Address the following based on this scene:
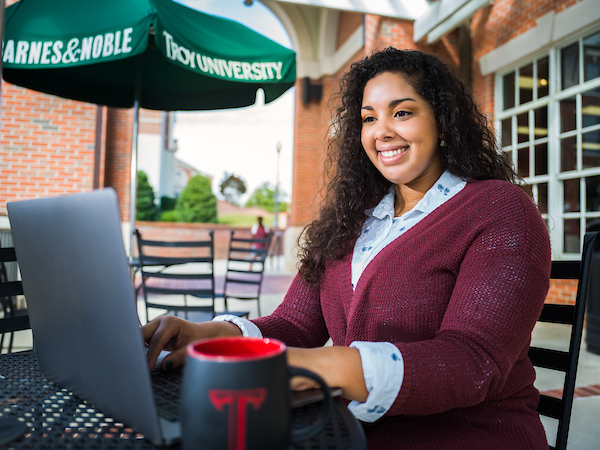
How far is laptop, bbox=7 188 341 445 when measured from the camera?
48 cm

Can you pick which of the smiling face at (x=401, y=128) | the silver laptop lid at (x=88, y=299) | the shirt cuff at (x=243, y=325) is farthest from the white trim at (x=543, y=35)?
the silver laptop lid at (x=88, y=299)

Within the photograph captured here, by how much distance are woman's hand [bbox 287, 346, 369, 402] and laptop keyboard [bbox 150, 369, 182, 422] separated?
0.17 meters

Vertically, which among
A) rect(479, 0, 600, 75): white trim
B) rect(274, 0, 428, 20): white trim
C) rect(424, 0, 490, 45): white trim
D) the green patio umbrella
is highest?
rect(274, 0, 428, 20): white trim

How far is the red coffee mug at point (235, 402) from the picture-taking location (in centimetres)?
42

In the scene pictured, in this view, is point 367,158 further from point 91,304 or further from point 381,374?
point 91,304

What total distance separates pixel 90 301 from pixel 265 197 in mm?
35858

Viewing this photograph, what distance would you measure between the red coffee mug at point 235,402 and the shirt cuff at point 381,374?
0.26m

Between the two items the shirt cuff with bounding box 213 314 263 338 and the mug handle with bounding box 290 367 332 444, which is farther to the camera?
the shirt cuff with bounding box 213 314 263 338

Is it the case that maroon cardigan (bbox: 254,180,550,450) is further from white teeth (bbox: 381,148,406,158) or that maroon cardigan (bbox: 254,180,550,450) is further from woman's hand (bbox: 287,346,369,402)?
white teeth (bbox: 381,148,406,158)

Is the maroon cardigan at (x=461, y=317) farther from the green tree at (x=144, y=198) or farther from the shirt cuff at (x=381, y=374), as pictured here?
the green tree at (x=144, y=198)

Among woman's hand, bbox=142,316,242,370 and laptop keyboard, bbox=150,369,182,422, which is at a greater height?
woman's hand, bbox=142,316,242,370

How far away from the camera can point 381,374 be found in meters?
0.67

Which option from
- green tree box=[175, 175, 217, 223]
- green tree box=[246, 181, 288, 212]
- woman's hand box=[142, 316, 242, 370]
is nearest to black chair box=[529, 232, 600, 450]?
woman's hand box=[142, 316, 242, 370]

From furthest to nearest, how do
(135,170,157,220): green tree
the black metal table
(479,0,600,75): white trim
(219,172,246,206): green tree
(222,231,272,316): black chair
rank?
(219,172,246,206): green tree, (135,170,157,220): green tree, (479,0,600,75): white trim, (222,231,272,316): black chair, the black metal table
